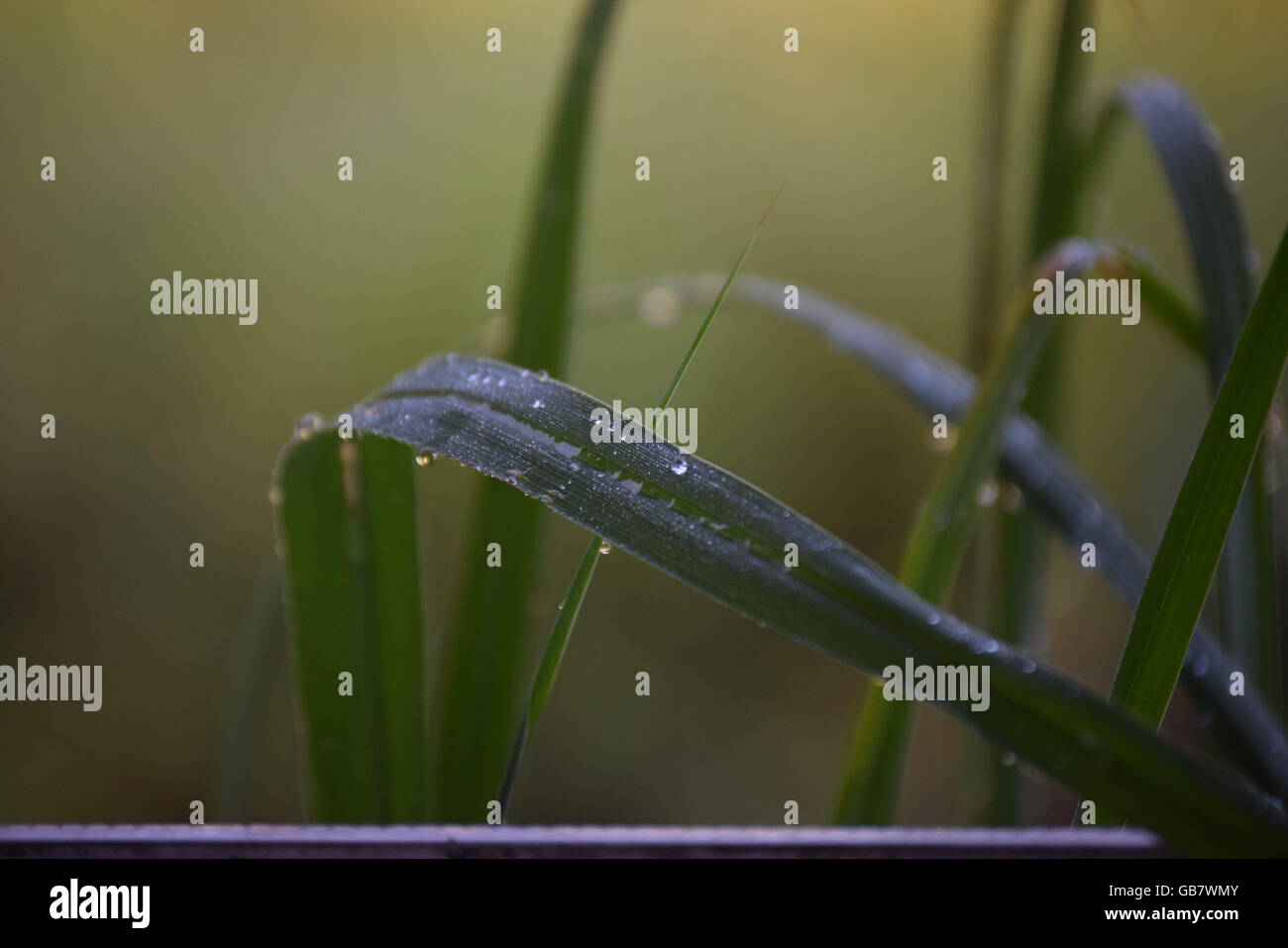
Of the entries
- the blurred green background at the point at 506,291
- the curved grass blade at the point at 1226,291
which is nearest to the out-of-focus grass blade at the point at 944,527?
the curved grass blade at the point at 1226,291

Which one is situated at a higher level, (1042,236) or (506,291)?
(506,291)

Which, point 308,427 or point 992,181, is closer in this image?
point 308,427

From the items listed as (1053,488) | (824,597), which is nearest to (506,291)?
(1053,488)

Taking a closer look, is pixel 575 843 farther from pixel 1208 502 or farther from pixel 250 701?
pixel 250 701

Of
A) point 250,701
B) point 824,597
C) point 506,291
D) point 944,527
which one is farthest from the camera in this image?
point 506,291

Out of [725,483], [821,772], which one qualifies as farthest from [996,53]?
[821,772]

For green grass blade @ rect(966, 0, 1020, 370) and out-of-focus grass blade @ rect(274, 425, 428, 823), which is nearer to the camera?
out-of-focus grass blade @ rect(274, 425, 428, 823)

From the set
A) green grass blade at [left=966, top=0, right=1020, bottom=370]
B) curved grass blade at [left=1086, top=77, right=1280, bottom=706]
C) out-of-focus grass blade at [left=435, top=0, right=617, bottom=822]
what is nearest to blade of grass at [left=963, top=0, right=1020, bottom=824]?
green grass blade at [left=966, top=0, right=1020, bottom=370]
